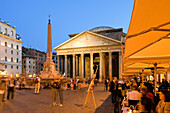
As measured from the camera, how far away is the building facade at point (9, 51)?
137ft

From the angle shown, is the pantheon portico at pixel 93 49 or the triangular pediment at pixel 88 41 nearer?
the pantheon portico at pixel 93 49

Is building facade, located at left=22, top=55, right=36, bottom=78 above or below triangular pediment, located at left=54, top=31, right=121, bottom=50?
below

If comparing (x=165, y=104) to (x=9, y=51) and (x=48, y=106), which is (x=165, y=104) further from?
(x=9, y=51)

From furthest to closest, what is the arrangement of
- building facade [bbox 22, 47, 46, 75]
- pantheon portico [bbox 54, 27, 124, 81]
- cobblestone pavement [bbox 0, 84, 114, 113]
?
building facade [bbox 22, 47, 46, 75] → pantheon portico [bbox 54, 27, 124, 81] → cobblestone pavement [bbox 0, 84, 114, 113]

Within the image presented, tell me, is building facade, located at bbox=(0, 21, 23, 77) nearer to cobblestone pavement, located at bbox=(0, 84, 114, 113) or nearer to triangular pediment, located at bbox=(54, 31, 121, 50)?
triangular pediment, located at bbox=(54, 31, 121, 50)

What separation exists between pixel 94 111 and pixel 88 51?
3463 cm

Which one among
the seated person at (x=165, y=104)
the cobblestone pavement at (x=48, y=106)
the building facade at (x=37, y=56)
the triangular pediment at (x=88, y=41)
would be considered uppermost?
the triangular pediment at (x=88, y=41)

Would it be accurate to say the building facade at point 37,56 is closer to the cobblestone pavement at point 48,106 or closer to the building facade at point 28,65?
the building facade at point 28,65

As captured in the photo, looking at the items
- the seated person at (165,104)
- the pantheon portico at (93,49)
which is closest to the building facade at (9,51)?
the pantheon portico at (93,49)

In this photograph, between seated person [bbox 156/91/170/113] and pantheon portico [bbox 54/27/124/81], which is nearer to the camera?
seated person [bbox 156/91/170/113]

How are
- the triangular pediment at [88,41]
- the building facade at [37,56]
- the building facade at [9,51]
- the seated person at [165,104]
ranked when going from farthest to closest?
1. the building facade at [37,56]
2. the building facade at [9,51]
3. the triangular pediment at [88,41]
4. the seated person at [165,104]

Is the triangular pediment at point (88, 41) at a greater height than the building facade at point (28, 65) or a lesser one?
greater

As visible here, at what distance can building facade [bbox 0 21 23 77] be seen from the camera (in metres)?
41.8

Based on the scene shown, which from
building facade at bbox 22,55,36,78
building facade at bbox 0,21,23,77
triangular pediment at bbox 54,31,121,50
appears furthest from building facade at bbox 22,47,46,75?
triangular pediment at bbox 54,31,121,50
